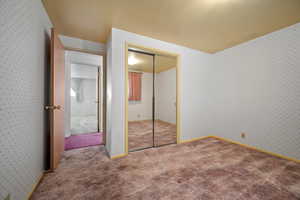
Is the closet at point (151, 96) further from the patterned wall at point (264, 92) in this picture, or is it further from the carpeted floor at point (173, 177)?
the patterned wall at point (264, 92)

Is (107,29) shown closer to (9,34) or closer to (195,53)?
(9,34)

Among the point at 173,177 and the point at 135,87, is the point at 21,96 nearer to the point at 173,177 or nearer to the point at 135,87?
the point at 173,177

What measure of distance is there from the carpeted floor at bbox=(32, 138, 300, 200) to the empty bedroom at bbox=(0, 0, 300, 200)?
0.02 metres

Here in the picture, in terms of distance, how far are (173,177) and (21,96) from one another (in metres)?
2.08

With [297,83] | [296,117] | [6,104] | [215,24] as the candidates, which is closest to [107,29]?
[6,104]

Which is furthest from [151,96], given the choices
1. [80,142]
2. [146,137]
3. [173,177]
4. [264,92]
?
[264,92]

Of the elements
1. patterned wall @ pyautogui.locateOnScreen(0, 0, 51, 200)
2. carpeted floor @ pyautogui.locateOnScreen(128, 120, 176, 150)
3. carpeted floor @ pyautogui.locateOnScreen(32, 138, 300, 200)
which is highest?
patterned wall @ pyautogui.locateOnScreen(0, 0, 51, 200)

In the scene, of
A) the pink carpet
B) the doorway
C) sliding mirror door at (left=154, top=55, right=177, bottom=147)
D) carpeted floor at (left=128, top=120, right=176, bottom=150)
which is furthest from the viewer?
the doorway

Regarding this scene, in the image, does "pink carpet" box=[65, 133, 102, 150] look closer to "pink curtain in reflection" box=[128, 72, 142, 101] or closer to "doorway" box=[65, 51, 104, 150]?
"doorway" box=[65, 51, 104, 150]

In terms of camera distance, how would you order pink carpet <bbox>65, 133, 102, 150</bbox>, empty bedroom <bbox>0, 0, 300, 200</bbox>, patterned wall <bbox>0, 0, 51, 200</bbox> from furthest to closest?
pink carpet <bbox>65, 133, 102, 150</bbox>
empty bedroom <bbox>0, 0, 300, 200</bbox>
patterned wall <bbox>0, 0, 51, 200</bbox>

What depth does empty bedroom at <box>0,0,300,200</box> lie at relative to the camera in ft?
3.96

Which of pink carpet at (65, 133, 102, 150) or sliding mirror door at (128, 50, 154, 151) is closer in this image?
pink carpet at (65, 133, 102, 150)

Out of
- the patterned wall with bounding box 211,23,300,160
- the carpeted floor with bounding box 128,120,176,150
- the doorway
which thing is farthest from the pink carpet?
the patterned wall with bounding box 211,23,300,160

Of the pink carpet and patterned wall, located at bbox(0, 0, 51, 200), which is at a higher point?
patterned wall, located at bbox(0, 0, 51, 200)
